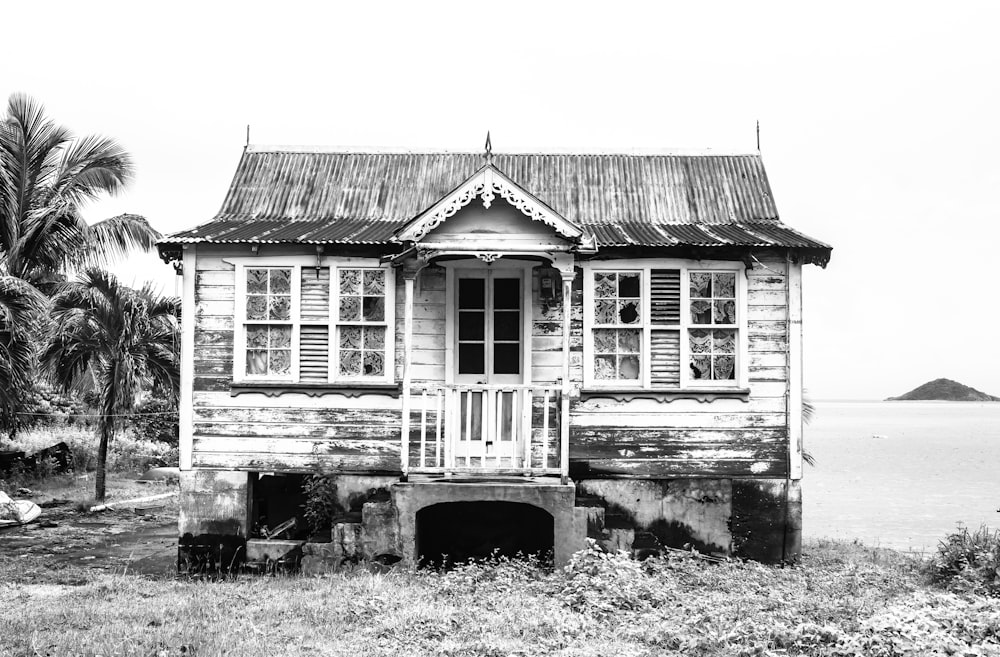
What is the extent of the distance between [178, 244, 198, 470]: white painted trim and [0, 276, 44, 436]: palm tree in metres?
5.71

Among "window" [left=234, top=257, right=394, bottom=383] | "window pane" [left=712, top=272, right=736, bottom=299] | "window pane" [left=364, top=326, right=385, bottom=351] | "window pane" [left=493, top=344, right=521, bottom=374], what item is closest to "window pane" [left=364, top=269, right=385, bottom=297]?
"window" [left=234, top=257, right=394, bottom=383]

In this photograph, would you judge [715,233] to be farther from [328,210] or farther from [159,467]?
[159,467]

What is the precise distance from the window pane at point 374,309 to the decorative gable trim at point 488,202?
141cm

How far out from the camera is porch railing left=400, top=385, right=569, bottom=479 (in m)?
12.2

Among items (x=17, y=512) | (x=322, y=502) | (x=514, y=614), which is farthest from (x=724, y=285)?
(x=17, y=512)

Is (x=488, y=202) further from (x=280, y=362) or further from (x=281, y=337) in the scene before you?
(x=280, y=362)

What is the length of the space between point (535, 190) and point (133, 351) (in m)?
10.9

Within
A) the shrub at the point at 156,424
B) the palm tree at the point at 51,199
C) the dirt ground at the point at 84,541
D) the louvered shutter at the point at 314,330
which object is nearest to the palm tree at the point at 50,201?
the palm tree at the point at 51,199

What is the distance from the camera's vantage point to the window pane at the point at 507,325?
43.6 ft

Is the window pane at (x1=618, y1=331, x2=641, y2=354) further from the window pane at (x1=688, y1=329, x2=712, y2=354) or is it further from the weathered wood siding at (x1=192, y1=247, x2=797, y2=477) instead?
the window pane at (x1=688, y1=329, x2=712, y2=354)

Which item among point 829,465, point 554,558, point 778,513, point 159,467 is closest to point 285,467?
point 554,558

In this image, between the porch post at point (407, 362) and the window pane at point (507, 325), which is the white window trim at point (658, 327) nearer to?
the window pane at point (507, 325)

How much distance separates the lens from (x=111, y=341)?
2114 centimetres

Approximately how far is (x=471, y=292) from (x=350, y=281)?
163 cm
